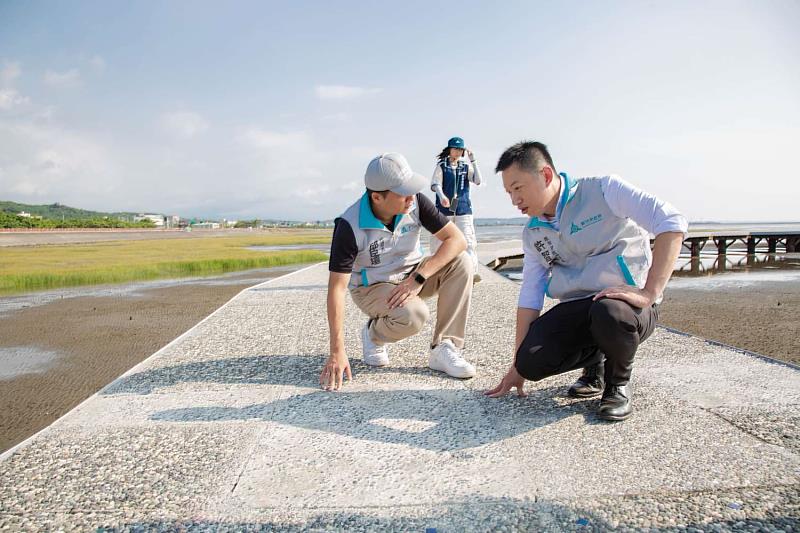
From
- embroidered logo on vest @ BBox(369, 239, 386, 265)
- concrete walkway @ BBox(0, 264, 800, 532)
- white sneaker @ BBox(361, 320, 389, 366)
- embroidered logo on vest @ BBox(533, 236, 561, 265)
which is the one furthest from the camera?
white sneaker @ BBox(361, 320, 389, 366)

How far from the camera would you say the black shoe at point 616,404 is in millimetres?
2537

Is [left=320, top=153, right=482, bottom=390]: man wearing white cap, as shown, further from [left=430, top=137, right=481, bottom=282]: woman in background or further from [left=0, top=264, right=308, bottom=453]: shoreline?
[left=430, top=137, right=481, bottom=282]: woman in background

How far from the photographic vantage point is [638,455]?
2.18 metres

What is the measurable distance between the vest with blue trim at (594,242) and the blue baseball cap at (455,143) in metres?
4.01

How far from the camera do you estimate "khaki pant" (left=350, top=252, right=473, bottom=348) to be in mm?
3465

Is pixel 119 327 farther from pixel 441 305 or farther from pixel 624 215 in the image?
pixel 624 215

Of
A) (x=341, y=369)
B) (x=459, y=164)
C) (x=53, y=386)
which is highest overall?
(x=459, y=164)

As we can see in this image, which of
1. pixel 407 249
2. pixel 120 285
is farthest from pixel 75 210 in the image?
pixel 407 249

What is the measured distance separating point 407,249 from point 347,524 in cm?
200

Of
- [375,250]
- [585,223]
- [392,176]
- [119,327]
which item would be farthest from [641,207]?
[119,327]

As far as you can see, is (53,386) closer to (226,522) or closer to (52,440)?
(52,440)

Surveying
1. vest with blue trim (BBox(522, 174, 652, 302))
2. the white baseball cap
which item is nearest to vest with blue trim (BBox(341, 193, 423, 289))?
the white baseball cap

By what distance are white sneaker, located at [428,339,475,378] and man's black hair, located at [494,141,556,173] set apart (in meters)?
1.36

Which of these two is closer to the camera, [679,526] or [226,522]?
[679,526]
